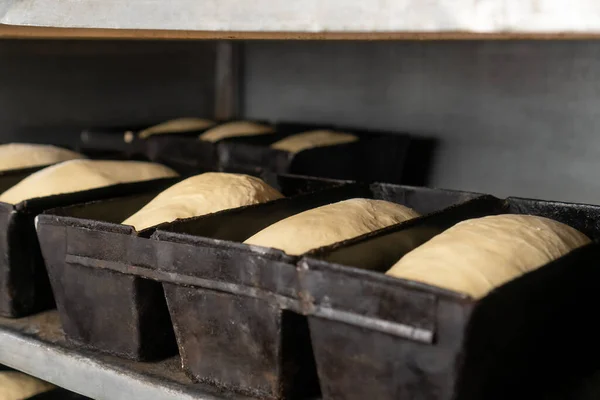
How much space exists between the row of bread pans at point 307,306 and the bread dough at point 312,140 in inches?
23.7

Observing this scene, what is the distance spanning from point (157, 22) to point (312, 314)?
457 mm

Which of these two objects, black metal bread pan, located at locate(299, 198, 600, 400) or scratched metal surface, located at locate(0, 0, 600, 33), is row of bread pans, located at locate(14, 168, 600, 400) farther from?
scratched metal surface, located at locate(0, 0, 600, 33)

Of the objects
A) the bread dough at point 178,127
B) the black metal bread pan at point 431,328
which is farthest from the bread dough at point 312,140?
the black metal bread pan at point 431,328

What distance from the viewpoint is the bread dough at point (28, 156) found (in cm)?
172

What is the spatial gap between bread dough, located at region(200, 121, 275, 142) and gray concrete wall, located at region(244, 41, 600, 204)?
29 cm

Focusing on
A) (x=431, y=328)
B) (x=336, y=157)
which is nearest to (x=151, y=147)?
(x=336, y=157)

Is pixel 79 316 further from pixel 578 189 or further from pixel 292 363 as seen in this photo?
pixel 578 189

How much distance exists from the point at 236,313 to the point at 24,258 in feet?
1.80

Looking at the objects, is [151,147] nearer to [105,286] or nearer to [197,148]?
[197,148]

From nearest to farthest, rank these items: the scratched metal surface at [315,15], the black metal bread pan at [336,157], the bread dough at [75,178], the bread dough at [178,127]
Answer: the scratched metal surface at [315,15] < the bread dough at [75,178] < the black metal bread pan at [336,157] < the bread dough at [178,127]

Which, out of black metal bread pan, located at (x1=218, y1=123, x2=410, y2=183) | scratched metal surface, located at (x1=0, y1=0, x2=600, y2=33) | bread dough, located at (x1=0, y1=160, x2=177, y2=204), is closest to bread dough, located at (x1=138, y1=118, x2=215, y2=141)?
black metal bread pan, located at (x1=218, y1=123, x2=410, y2=183)

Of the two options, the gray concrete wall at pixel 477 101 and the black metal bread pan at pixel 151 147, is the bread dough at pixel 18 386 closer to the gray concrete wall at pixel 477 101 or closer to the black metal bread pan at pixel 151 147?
the black metal bread pan at pixel 151 147

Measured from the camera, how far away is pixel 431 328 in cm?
81

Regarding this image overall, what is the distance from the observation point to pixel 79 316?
1208 mm
